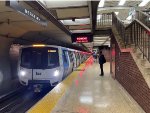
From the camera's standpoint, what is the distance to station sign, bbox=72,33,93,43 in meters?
20.0

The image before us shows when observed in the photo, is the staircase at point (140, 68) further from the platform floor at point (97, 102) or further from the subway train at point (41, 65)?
the subway train at point (41, 65)

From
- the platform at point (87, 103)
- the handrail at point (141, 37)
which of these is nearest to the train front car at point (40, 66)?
the platform at point (87, 103)

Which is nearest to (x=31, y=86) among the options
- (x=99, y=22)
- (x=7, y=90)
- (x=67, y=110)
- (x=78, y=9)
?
(x=7, y=90)

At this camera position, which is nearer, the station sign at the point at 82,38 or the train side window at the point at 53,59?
the train side window at the point at 53,59

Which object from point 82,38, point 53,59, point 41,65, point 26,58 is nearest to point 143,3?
point 82,38

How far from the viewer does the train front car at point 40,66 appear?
43.5 ft

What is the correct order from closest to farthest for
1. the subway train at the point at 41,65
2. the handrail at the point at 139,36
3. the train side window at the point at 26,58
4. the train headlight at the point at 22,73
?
the handrail at the point at 139,36
the subway train at the point at 41,65
the train headlight at the point at 22,73
the train side window at the point at 26,58

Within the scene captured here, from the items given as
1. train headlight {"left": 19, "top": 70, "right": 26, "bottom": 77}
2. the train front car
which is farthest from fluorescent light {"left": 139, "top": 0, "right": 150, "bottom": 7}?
train headlight {"left": 19, "top": 70, "right": 26, "bottom": 77}

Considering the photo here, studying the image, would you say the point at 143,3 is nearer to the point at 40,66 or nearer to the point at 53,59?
the point at 53,59

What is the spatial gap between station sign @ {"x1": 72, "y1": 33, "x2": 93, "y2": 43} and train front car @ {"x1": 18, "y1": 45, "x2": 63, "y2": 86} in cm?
645

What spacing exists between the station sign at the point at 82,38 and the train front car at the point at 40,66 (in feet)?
21.2

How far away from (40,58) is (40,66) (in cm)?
42

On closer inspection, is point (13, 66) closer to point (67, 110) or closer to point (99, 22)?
point (99, 22)

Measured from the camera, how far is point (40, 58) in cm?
1359
